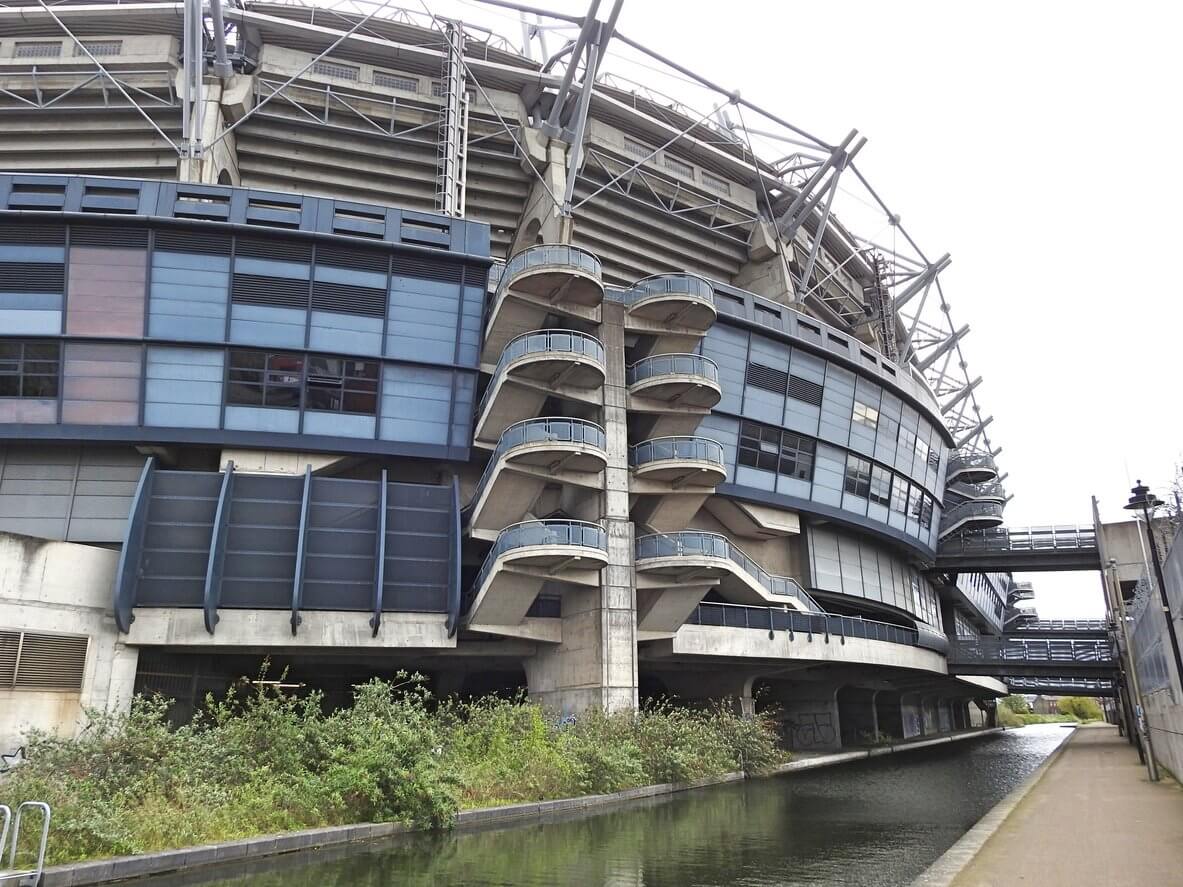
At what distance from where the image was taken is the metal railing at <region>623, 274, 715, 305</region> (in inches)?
1262

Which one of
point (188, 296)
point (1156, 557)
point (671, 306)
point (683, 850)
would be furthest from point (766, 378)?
point (683, 850)

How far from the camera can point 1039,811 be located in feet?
53.9

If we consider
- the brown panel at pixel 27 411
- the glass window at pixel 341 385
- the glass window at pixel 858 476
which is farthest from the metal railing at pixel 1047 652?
the brown panel at pixel 27 411

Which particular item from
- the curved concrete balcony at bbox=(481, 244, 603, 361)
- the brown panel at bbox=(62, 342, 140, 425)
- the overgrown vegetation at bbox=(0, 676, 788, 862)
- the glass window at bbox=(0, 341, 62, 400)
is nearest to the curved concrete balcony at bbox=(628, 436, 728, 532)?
the curved concrete balcony at bbox=(481, 244, 603, 361)

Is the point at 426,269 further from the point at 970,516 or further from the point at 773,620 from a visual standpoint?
the point at 970,516

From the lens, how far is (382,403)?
30.6m

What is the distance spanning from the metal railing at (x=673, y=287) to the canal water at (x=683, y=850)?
18695 mm

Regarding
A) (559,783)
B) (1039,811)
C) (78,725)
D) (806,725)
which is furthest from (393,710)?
(806,725)

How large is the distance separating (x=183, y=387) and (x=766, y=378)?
24.5 metres

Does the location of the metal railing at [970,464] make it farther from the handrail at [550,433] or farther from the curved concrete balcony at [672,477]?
the handrail at [550,433]

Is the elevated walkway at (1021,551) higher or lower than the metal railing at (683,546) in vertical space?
higher

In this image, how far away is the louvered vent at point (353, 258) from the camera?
30.4 meters

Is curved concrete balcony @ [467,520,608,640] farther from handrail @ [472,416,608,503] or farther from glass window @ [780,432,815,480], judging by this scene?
glass window @ [780,432,815,480]

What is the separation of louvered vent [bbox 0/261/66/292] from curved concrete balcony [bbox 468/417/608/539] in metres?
16.9
